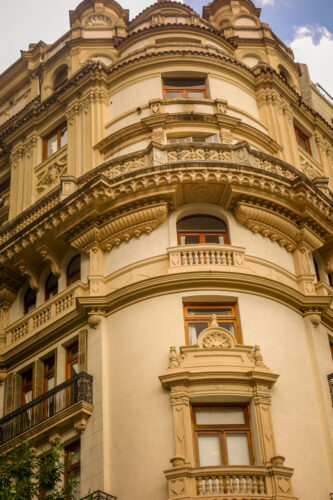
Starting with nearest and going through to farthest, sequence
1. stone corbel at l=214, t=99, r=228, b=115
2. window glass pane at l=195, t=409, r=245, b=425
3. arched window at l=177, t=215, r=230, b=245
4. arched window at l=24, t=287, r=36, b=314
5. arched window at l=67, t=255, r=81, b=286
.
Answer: window glass pane at l=195, t=409, r=245, b=425 → arched window at l=177, t=215, r=230, b=245 → arched window at l=67, t=255, r=81, b=286 → arched window at l=24, t=287, r=36, b=314 → stone corbel at l=214, t=99, r=228, b=115

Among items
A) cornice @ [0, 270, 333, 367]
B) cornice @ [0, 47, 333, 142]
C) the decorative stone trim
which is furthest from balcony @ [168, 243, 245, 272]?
cornice @ [0, 47, 333, 142]

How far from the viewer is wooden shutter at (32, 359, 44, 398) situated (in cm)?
2850

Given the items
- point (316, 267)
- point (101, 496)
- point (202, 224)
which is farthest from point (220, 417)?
point (316, 267)

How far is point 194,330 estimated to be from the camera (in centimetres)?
2673

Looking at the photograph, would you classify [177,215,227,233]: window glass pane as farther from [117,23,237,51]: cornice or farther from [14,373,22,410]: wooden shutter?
[117,23,237,51]: cornice

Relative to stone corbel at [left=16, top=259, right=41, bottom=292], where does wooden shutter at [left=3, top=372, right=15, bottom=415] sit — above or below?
below

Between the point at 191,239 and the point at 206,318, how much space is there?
3.56m

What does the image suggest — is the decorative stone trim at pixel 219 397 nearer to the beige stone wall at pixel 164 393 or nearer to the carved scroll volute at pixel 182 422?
the carved scroll volute at pixel 182 422

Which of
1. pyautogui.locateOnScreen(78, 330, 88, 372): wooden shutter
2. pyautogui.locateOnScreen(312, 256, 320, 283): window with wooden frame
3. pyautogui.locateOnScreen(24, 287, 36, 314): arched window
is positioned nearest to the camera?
pyautogui.locateOnScreen(78, 330, 88, 372): wooden shutter

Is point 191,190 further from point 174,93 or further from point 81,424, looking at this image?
point 81,424

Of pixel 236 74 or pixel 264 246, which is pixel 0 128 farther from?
pixel 264 246

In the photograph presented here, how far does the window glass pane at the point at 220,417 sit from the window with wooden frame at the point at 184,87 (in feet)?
48.6

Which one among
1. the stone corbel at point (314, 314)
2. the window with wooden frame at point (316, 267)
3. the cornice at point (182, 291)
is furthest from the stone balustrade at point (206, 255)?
the window with wooden frame at point (316, 267)

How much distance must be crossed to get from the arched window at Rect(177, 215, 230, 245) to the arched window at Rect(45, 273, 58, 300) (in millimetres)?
5351
